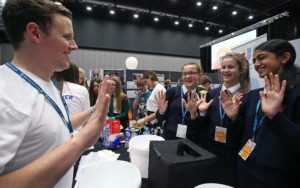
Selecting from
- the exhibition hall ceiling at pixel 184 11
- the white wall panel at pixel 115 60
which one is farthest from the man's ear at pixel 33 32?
the white wall panel at pixel 115 60

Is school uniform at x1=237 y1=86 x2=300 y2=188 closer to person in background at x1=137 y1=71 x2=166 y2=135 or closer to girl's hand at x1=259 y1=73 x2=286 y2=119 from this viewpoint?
girl's hand at x1=259 y1=73 x2=286 y2=119

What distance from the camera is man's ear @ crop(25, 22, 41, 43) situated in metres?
0.59

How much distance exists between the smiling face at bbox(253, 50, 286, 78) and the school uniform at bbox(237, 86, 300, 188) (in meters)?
0.18

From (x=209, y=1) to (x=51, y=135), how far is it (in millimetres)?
7093

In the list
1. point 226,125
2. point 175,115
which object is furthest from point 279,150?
point 175,115

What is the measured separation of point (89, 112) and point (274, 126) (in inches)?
42.9

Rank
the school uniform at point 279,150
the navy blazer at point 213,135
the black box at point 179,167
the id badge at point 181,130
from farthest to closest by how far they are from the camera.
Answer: the id badge at point 181,130 → the navy blazer at point 213,135 → the school uniform at point 279,150 → the black box at point 179,167

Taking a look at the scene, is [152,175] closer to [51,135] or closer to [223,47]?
[51,135]

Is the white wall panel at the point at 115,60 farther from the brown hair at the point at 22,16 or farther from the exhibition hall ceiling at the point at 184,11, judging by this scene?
the brown hair at the point at 22,16

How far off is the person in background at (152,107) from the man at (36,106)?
1512 millimetres

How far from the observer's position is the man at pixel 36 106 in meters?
0.47

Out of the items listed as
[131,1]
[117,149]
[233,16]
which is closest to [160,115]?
[117,149]

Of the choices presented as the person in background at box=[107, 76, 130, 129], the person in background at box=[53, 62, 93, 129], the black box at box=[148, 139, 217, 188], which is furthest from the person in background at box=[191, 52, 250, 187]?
the person in background at box=[107, 76, 130, 129]

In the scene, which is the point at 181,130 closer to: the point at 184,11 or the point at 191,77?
the point at 191,77
